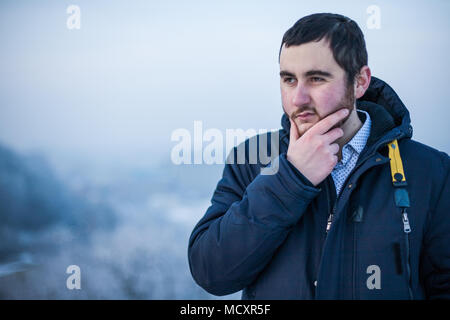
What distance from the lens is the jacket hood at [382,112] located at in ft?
6.42

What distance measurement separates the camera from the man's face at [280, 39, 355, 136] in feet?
6.17

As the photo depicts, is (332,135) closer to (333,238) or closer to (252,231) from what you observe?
(333,238)

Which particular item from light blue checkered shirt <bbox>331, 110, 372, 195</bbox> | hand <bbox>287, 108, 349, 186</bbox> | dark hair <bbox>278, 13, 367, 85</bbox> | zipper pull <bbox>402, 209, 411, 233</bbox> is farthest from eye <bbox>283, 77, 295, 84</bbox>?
zipper pull <bbox>402, 209, 411, 233</bbox>

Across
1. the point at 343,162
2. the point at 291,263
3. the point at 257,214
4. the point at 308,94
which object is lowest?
the point at 291,263

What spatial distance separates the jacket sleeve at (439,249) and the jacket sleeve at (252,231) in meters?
0.53

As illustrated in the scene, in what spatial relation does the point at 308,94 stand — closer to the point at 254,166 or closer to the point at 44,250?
the point at 254,166

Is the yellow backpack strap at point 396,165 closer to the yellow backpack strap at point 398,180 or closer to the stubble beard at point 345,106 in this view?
the yellow backpack strap at point 398,180

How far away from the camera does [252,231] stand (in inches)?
64.0

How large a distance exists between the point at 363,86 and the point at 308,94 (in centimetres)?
39

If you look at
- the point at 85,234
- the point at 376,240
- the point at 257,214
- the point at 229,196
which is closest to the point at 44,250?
the point at 85,234

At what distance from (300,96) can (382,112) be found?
0.48 metres

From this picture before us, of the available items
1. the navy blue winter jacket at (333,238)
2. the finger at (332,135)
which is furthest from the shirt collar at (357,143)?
the finger at (332,135)
